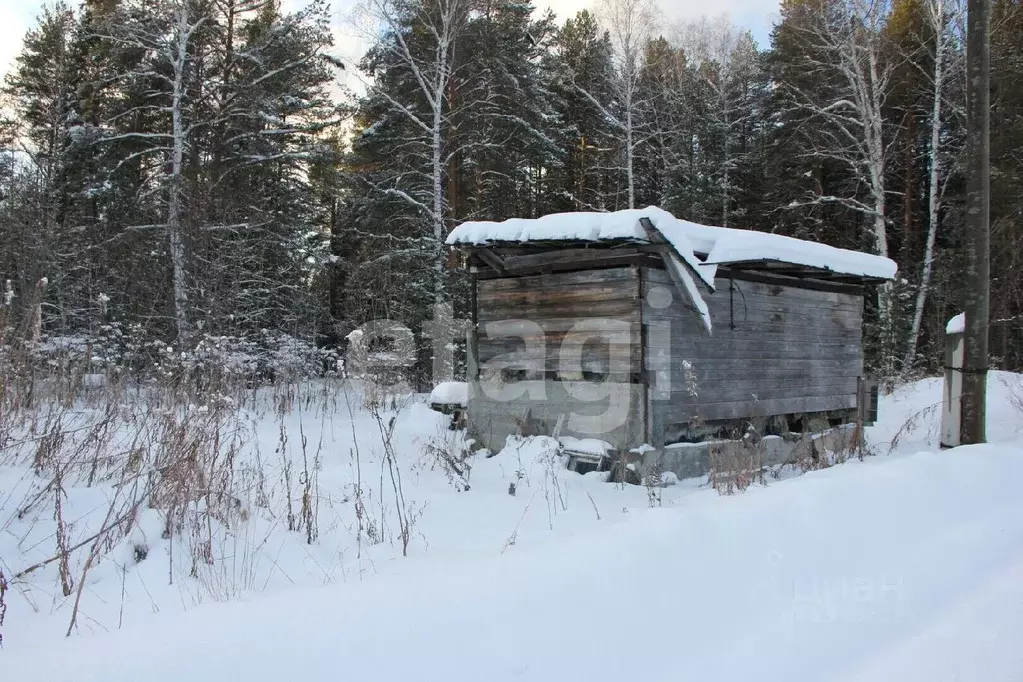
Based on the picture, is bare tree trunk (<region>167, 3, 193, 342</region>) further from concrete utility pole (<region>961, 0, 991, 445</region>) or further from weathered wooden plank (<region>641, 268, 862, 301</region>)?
concrete utility pole (<region>961, 0, 991, 445</region>)

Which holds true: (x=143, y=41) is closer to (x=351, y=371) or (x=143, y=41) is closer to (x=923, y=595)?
(x=351, y=371)

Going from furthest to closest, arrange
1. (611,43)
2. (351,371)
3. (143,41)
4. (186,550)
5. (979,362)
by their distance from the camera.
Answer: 1. (611,43)
2. (143,41)
3. (351,371)
4. (979,362)
5. (186,550)

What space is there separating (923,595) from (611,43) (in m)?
19.2

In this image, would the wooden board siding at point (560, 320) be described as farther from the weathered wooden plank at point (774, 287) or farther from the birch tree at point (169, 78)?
the birch tree at point (169, 78)

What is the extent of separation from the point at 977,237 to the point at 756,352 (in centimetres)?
246

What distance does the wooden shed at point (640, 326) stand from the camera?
22.0 ft

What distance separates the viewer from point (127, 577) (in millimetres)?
3166

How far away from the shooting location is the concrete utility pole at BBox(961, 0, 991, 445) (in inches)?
264

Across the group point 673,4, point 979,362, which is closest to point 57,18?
point 673,4

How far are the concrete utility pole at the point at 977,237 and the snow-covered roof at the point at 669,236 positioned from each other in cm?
147

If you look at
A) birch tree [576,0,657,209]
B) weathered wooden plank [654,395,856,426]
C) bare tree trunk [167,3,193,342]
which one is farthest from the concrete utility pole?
bare tree trunk [167,3,193,342]

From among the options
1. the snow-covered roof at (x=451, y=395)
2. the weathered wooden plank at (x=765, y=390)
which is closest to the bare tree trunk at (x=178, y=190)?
the snow-covered roof at (x=451, y=395)

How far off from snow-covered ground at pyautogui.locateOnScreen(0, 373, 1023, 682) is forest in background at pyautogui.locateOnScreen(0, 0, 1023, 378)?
24.4 ft

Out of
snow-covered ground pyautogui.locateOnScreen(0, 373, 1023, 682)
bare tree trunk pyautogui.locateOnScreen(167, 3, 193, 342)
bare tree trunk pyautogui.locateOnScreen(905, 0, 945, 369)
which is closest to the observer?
snow-covered ground pyautogui.locateOnScreen(0, 373, 1023, 682)
